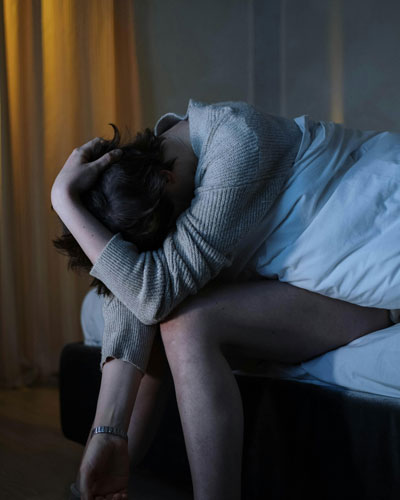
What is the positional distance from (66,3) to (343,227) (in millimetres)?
1908

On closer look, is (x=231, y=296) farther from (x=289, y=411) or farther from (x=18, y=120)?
(x=18, y=120)

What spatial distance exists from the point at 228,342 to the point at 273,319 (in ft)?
0.26

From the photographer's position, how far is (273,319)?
84 centimetres

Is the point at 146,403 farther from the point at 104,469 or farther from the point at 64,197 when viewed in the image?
the point at 64,197

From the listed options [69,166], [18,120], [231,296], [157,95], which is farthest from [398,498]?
[157,95]

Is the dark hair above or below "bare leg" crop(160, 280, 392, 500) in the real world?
above

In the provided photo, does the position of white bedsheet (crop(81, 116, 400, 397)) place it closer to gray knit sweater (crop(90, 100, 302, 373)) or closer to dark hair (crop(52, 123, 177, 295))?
gray knit sweater (crop(90, 100, 302, 373))

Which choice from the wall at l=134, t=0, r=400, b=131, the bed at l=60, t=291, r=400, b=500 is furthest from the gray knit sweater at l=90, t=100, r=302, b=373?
the wall at l=134, t=0, r=400, b=131

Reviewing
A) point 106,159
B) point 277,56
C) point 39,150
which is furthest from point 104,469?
point 277,56

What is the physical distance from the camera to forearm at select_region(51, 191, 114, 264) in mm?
844

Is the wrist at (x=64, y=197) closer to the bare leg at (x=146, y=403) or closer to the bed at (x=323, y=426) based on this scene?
the bare leg at (x=146, y=403)

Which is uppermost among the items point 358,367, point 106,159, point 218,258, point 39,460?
point 106,159

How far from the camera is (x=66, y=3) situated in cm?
226

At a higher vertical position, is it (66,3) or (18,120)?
(66,3)
